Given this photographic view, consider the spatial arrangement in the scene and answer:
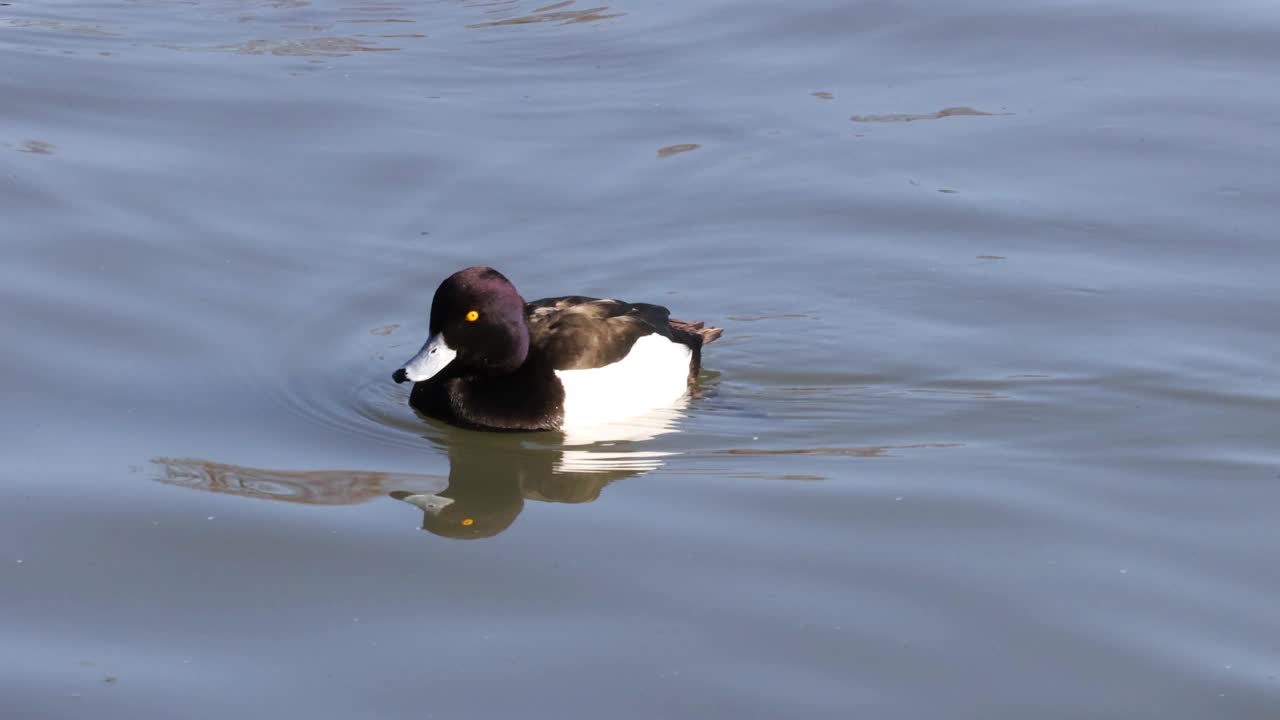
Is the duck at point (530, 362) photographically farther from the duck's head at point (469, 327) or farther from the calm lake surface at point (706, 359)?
the calm lake surface at point (706, 359)

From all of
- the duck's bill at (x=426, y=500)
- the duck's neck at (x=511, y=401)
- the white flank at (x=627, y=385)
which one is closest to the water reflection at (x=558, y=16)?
the white flank at (x=627, y=385)

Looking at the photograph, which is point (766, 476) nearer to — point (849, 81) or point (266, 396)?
point (266, 396)

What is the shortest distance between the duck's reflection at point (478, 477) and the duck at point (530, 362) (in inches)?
3.6

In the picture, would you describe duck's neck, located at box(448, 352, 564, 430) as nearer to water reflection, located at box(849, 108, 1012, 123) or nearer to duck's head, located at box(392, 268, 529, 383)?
duck's head, located at box(392, 268, 529, 383)

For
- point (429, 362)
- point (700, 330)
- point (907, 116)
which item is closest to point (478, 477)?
point (429, 362)

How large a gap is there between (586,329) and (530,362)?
32cm

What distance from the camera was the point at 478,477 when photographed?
6.67 metres

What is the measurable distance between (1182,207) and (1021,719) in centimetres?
563

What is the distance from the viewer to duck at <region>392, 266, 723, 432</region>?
7062mm

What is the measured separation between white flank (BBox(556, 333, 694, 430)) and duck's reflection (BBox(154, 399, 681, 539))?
9cm

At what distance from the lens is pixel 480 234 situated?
9406 millimetres

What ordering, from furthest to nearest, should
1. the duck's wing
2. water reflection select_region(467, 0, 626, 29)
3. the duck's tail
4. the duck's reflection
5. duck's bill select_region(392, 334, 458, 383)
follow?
water reflection select_region(467, 0, 626, 29)
the duck's tail
the duck's wing
duck's bill select_region(392, 334, 458, 383)
the duck's reflection

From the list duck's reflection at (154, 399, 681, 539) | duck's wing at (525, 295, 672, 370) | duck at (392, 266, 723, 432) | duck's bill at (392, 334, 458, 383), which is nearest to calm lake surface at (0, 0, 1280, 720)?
duck's reflection at (154, 399, 681, 539)

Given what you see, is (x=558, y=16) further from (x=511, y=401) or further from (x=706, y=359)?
(x=511, y=401)
